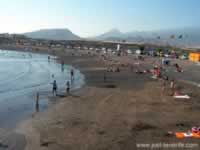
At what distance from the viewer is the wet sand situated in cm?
1808

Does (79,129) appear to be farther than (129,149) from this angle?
Yes

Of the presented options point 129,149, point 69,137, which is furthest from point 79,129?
point 129,149

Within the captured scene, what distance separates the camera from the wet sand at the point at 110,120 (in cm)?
1808

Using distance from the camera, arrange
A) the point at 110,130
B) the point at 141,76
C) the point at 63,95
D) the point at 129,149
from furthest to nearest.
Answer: the point at 141,76, the point at 63,95, the point at 110,130, the point at 129,149

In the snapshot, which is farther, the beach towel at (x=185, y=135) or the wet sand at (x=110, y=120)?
the beach towel at (x=185, y=135)

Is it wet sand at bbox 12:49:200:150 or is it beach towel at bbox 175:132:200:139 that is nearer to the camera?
wet sand at bbox 12:49:200:150

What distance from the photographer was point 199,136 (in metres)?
18.6

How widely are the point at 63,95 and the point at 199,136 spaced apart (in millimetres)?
17934

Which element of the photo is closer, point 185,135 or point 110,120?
point 185,135

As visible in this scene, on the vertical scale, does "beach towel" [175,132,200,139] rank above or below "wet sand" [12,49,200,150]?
above

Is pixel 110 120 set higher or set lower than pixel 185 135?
lower

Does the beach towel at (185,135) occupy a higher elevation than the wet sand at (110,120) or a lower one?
higher

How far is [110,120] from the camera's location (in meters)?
22.8

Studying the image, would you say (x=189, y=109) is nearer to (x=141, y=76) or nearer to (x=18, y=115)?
(x=18, y=115)
